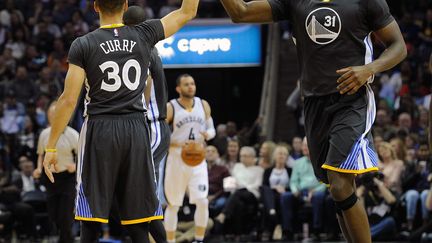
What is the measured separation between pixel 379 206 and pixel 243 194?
2175mm

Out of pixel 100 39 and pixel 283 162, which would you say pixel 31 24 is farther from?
pixel 100 39

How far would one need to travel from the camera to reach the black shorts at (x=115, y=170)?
Answer: 6891 mm

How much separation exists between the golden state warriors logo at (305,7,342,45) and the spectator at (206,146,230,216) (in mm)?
7901

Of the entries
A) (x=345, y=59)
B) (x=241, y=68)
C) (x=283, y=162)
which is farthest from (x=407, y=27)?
(x=345, y=59)

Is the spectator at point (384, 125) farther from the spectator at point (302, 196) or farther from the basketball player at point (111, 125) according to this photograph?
the basketball player at point (111, 125)

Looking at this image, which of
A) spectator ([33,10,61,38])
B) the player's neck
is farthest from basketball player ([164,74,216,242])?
spectator ([33,10,61,38])

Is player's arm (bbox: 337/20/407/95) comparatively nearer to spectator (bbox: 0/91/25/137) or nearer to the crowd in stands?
the crowd in stands

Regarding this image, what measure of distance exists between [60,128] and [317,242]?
842 centimetres

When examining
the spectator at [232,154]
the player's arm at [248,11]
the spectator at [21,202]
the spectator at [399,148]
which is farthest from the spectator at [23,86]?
the player's arm at [248,11]

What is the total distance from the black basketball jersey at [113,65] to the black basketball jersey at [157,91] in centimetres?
264

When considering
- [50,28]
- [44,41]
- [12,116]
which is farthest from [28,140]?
[50,28]

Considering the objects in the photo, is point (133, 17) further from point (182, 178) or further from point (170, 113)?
point (182, 178)

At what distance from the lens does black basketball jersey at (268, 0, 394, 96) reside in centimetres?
741

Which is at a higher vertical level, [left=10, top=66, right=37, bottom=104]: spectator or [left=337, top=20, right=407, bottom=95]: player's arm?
[left=10, top=66, right=37, bottom=104]: spectator
